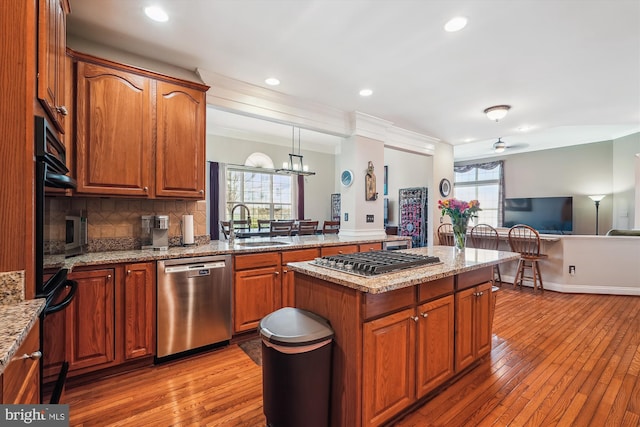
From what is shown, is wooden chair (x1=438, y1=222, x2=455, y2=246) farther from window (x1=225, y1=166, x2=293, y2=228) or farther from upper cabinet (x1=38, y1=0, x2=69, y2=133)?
upper cabinet (x1=38, y1=0, x2=69, y2=133)

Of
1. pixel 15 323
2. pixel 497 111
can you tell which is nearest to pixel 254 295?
pixel 15 323

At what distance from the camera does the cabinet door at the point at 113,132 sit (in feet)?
7.47

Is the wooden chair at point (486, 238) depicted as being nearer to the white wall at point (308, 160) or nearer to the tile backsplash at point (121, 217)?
the white wall at point (308, 160)

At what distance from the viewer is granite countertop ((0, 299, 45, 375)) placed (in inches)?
30.0

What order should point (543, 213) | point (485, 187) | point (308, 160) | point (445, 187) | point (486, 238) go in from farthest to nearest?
point (485, 187) < point (308, 160) < point (543, 213) < point (445, 187) < point (486, 238)

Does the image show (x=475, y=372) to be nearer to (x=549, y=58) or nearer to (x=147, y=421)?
(x=147, y=421)

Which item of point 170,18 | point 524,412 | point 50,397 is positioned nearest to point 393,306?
point 524,412

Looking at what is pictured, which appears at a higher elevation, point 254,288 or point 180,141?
point 180,141

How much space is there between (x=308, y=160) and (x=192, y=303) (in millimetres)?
5911

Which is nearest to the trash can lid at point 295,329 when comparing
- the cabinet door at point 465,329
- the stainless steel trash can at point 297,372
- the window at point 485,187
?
the stainless steel trash can at point 297,372

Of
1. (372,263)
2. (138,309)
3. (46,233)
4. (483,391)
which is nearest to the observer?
(46,233)

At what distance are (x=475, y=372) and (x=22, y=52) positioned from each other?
3.24 m

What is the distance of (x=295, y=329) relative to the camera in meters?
1.53

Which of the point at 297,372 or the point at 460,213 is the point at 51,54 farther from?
the point at 460,213
